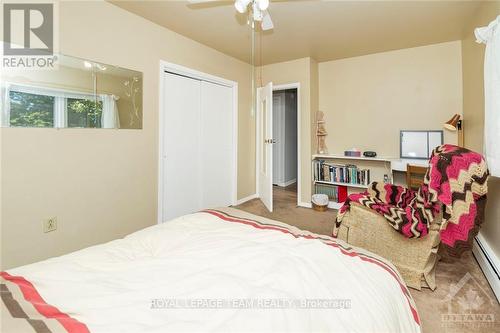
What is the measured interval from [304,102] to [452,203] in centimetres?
266

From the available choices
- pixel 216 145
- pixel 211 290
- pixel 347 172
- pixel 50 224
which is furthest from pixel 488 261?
pixel 50 224

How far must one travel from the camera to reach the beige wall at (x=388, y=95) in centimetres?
330

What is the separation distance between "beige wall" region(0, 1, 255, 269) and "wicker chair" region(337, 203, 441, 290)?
7.08 ft

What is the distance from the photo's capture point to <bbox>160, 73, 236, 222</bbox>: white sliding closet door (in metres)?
3.12

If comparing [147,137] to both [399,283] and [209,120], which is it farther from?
[399,283]

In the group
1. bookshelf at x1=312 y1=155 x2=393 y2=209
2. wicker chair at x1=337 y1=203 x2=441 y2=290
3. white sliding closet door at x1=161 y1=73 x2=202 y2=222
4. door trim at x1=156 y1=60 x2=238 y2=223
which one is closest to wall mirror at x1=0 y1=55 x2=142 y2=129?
door trim at x1=156 y1=60 x2=238 y2=223

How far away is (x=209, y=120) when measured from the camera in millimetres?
3637

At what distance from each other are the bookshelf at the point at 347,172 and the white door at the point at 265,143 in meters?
0.77

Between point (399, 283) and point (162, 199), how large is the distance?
260cm

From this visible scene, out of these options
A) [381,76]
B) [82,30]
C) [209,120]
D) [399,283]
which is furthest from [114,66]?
[381,76]

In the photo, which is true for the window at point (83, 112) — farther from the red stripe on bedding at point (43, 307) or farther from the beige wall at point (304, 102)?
the beige wall at point (304, 102)

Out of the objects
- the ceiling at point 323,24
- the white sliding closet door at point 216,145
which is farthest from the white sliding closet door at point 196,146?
the ceiling at point 323,24

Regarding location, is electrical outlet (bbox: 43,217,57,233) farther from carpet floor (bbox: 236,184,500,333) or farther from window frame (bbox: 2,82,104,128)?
carpet floor (bbox: 236,184,500,333)

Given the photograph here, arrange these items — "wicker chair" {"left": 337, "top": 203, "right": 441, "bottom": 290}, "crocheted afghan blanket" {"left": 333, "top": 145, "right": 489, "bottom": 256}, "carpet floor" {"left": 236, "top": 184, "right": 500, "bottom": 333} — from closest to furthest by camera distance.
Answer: "carpet floor" {"left": 236, "top": 184, "right": 500, "bottom": 333}, "crocheted afghan blanket" {"left": 333, "top": 145, "right": 489, "bottom": 256}, "wicker chair" {"left": 337, "top": 203, "right": 441, "bottom": 290}
